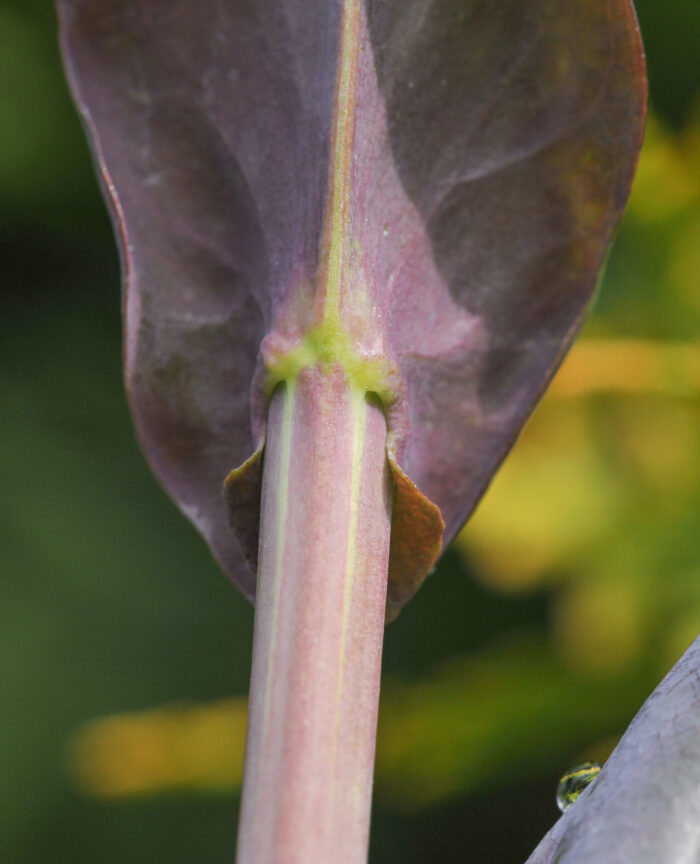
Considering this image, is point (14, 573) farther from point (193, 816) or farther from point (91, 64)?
point (91, 64)

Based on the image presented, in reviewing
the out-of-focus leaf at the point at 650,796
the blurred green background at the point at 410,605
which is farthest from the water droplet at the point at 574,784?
the blurred green background at the point at 410,605

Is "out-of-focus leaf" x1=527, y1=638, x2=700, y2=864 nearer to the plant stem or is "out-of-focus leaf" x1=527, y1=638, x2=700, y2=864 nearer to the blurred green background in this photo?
the plant stem

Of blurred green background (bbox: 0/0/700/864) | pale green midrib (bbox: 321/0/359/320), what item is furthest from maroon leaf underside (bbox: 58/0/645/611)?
blurred green background (bbox: 0/0/700/864)

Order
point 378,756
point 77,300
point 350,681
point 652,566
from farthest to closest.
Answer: point 77,300
point 378,756
point 652,566
point 350,681

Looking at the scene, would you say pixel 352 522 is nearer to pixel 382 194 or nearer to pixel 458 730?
pixel 382 194

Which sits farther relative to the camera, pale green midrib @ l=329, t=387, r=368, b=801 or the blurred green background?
the blurred green background

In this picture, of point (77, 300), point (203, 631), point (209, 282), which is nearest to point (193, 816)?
point (203, 631)

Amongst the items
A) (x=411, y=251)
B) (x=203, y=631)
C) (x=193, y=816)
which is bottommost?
(x=193, y=816)

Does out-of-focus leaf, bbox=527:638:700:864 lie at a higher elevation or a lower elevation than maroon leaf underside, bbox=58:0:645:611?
lower
